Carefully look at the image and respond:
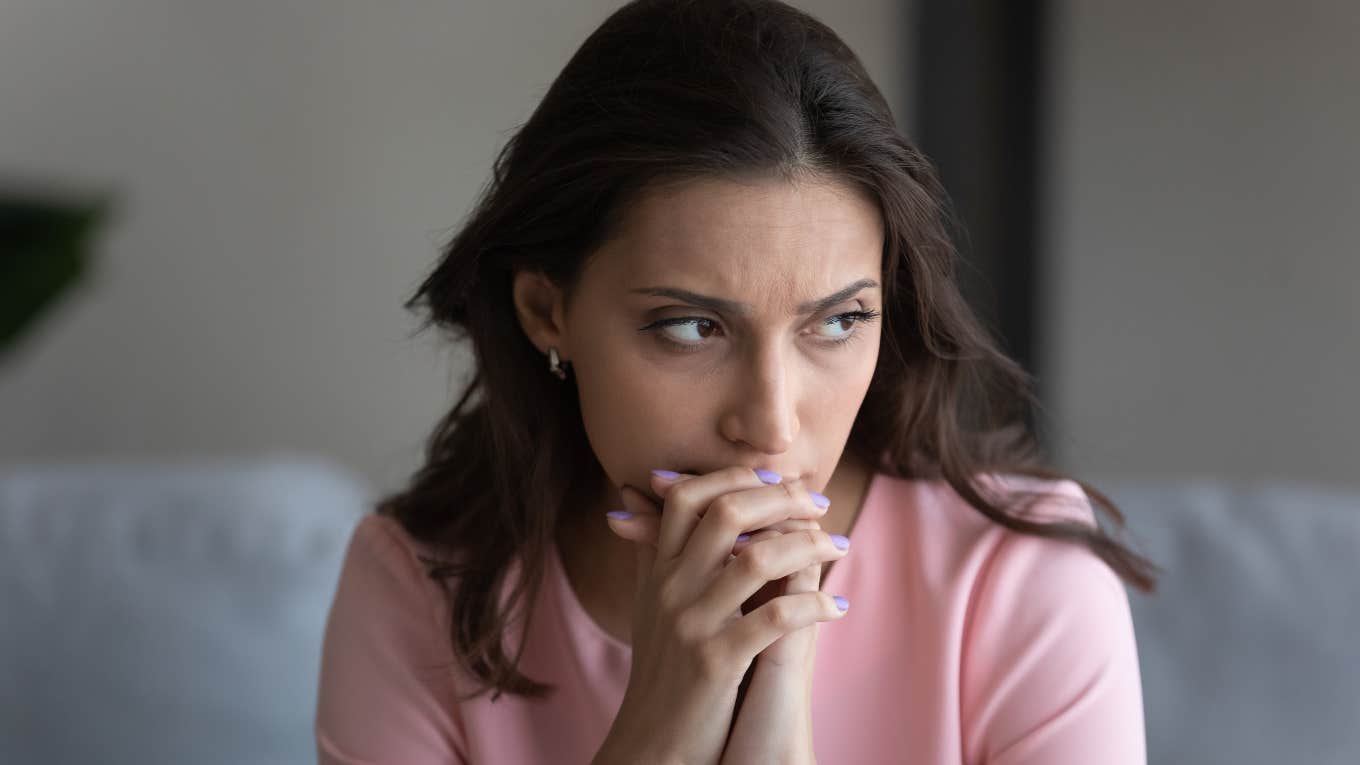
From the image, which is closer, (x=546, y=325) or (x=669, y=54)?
(x=669, y=54)

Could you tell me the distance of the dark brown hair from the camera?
1157 millimetres

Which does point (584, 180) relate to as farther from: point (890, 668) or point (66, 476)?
point (66, 476)

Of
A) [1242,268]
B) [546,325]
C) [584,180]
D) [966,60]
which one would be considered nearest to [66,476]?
[546,325]

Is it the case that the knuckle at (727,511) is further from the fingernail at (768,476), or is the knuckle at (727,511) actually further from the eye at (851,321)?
the eye at (851,321)

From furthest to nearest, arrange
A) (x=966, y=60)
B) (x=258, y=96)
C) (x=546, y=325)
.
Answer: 1. (x=258, y=96)
2. (x=966, y=60)
3. (x=546, y=325)

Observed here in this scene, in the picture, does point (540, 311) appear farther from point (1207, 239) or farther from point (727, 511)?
point (1207, 239)

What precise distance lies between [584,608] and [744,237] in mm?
507

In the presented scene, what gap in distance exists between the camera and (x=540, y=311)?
1.34 meters

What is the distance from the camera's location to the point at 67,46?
3578 millimetres

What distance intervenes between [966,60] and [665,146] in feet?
7.20

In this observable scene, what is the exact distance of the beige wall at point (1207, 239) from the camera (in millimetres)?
2836

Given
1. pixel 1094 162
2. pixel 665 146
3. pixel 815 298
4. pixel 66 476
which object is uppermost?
pixel 665 146

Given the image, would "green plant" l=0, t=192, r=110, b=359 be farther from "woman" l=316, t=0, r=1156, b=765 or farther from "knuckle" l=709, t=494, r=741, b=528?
"knuckle" l=709, t=494, r=741, b=528

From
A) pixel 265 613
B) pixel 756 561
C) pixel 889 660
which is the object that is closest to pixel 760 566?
pixel 756 561
